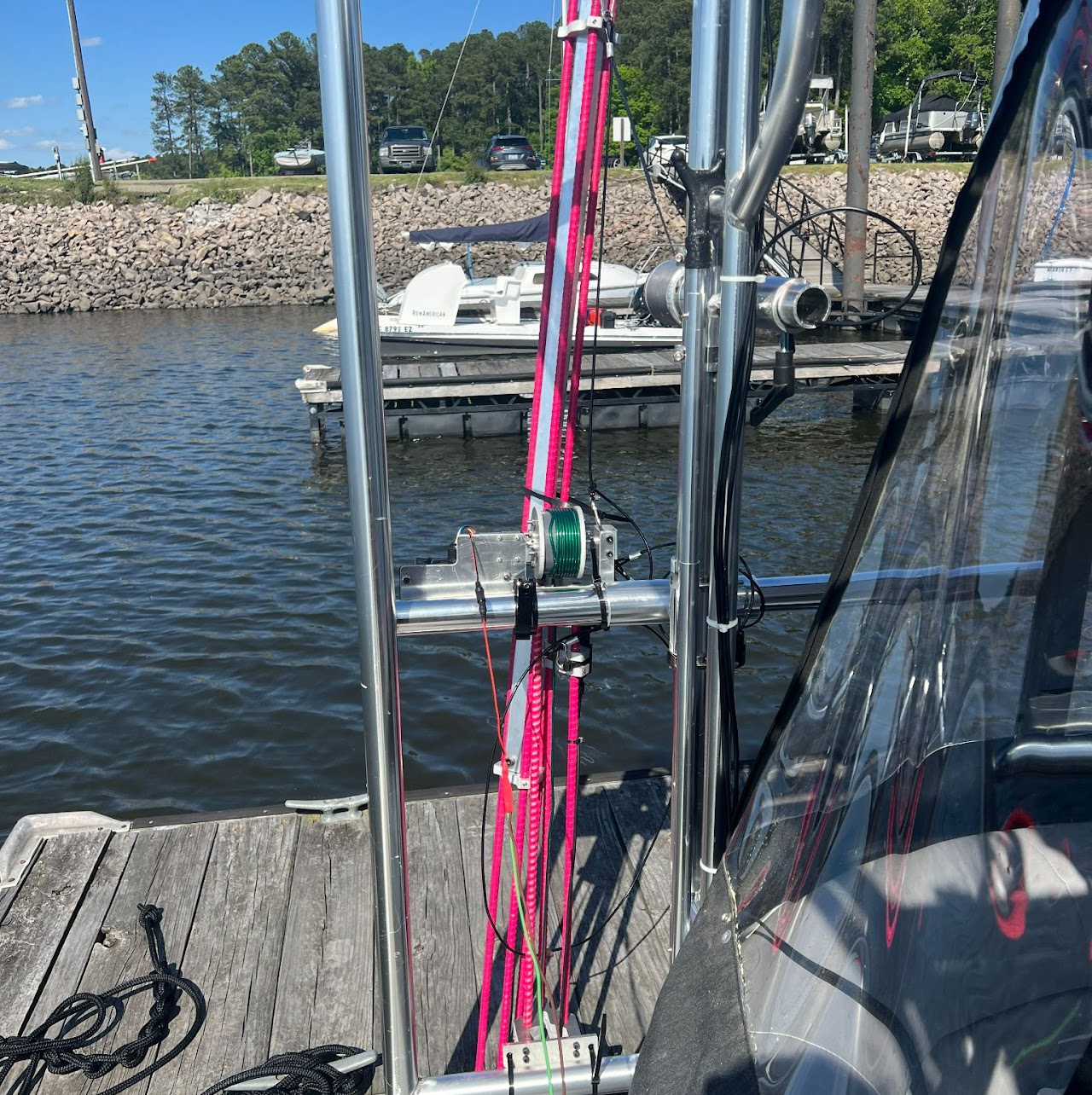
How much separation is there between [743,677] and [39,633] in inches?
250

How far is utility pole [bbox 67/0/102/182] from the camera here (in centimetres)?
3797

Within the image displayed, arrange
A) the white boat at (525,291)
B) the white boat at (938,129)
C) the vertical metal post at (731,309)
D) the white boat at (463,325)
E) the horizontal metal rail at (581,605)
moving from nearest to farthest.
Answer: the vertical metal post at (731,309)
the horizontal metal rail at (581,605)
the white boat at (463,325)
the white boat at (525,291)
the white boat at (938,129)

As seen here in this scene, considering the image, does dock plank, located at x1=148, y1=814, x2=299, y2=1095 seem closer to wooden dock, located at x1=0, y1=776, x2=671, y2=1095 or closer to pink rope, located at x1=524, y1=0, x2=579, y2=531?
wooden dock, located at x1=0, y1=776, x2=671, y2=1095

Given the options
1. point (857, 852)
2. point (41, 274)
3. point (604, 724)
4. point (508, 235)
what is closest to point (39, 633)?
point (604, 724)

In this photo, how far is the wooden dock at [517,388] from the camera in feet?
50.3

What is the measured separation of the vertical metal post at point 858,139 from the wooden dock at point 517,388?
1980mm

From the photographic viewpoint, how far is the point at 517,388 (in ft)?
50.7

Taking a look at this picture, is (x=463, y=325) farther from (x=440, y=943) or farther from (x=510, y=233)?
(x=440, y=943)

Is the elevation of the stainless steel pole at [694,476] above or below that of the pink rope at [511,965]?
above

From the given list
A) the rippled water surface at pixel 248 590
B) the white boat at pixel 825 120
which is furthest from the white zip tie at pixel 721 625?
the white boat at pixel 825 120

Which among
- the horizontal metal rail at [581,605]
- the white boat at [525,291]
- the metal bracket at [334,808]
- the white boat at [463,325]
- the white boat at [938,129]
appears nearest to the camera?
the horizontal metal rail at [581,605]

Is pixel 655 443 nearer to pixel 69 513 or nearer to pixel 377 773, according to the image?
pixel 69 513

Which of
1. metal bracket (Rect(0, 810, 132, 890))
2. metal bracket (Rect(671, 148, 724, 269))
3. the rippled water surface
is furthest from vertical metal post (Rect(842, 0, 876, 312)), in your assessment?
metal bracket (Rect(671, 148, 724, 269))

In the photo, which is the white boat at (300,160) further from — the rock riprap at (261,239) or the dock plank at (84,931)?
the dock plank at (84,931)
